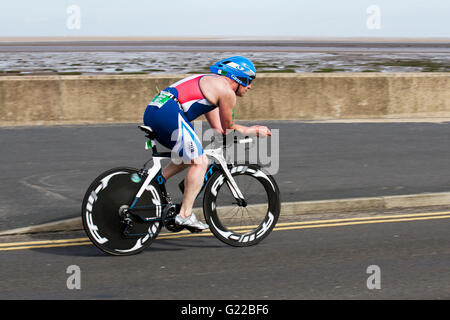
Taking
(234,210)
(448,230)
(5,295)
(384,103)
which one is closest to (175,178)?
(234,210)

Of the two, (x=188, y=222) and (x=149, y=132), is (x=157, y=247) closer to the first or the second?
(x=188, y=222)

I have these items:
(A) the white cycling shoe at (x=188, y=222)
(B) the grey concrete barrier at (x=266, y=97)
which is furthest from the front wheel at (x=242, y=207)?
(B) the grey concrete barrier at (x=266, y=97)

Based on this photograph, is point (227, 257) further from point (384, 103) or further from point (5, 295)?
point (384, 103)

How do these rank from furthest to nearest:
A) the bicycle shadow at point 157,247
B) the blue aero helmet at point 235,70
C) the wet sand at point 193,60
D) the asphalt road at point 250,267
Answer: the wet sand at point 193,60, the bicycle shadow at point 157,247, the blue aero helmet at point 235,70, the asphalt road at point 250,267

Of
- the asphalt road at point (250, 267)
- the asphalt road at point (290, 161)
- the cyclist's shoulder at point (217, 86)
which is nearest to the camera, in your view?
the asphalt road at point (250, 267)

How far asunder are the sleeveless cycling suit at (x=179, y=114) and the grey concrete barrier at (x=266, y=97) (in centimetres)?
924

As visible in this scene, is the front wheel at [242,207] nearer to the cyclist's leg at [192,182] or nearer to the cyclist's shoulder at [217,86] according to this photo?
the cyclist's leg at [192,182]

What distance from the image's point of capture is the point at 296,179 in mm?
9945

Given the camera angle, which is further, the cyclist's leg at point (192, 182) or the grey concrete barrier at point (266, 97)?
the grey concrete barrier at point (266, 97)

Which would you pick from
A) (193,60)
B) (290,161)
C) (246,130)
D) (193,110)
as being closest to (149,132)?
(193,110)

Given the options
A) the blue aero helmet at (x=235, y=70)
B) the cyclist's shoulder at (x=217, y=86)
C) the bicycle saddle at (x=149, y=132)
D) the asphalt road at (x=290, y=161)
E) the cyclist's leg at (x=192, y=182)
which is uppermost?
the blue aero helmet at (x=235, y=70)

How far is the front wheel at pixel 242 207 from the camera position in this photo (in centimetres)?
655

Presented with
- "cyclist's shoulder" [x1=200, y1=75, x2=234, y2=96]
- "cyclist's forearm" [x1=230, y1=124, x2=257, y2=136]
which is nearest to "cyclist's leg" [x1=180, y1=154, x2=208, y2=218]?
"cyclist's forearm" [x1=230, y1=124, x2=257, y2=136]
